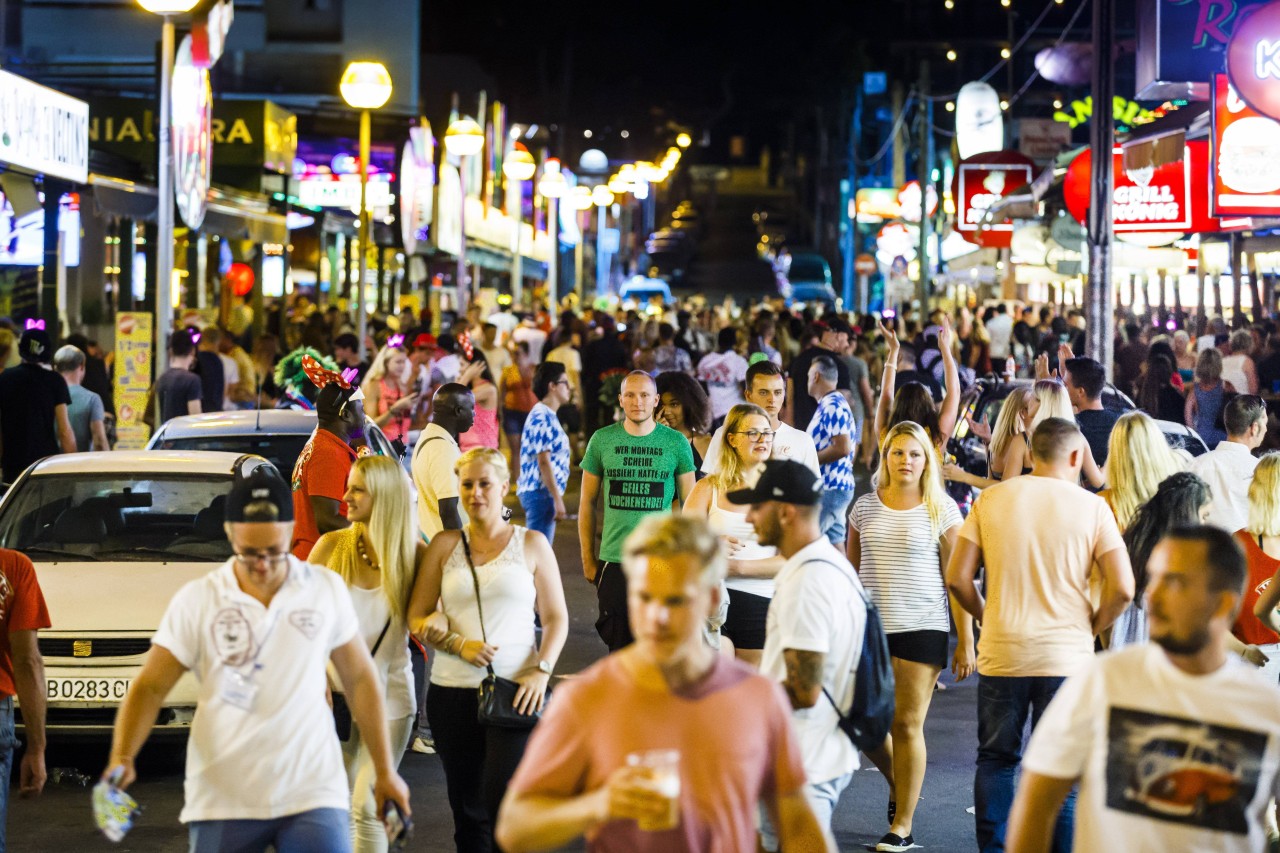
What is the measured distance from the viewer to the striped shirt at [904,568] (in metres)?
7.73

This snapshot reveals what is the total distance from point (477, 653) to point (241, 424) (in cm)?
586

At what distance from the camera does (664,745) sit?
3.69 meters

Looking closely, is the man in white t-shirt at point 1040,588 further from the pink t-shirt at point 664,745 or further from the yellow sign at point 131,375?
the yellow sign at point 131,375

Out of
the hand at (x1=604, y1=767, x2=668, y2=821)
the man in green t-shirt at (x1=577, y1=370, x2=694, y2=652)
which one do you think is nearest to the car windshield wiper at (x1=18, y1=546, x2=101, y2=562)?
the man in green t-shirt at (x1=577, y1=370, x2=694, y2=652)

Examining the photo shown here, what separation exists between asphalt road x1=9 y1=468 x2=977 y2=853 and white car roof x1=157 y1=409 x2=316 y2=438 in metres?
2.70

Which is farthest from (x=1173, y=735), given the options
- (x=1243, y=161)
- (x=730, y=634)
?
(x=1243, y=161)

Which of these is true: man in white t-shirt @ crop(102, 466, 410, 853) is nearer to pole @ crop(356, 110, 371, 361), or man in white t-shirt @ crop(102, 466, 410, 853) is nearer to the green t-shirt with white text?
the green t-shirt with white text

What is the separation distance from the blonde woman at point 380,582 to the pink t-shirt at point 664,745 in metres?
2.78

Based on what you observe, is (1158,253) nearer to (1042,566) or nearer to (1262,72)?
(1262,72)

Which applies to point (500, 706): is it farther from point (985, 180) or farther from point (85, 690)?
point (985, 180)

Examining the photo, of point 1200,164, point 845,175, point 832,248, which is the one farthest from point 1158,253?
point 832,248

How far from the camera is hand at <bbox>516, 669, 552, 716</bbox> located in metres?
6.22

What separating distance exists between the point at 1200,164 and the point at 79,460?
1323 centimetres

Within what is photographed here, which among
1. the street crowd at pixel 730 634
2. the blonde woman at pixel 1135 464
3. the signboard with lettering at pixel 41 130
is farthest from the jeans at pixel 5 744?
the signboard with lettering at pixel 41 130
